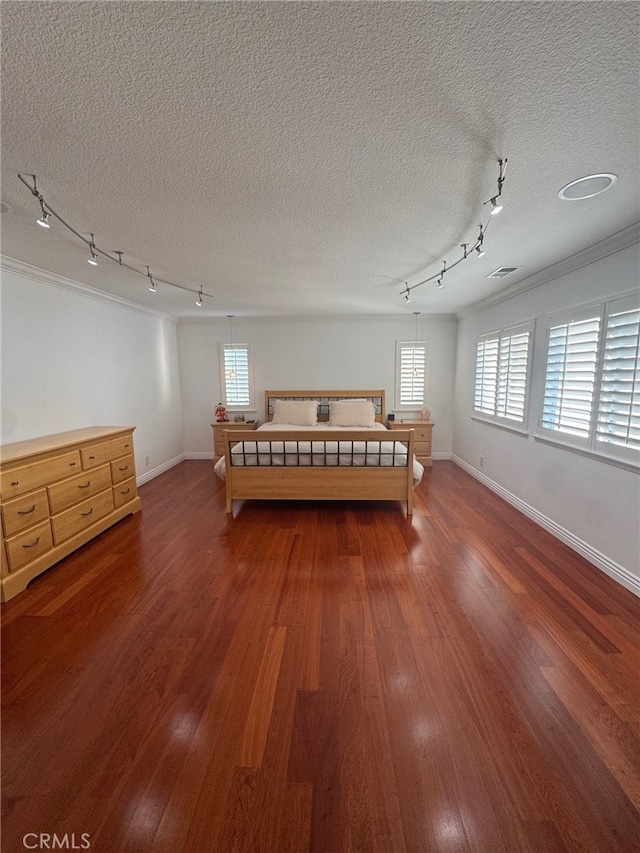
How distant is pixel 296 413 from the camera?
518 centimetres

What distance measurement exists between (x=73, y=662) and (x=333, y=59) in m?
2.92

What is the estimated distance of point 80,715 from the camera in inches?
→ 54.9

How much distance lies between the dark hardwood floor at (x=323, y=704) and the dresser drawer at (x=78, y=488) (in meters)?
0.49

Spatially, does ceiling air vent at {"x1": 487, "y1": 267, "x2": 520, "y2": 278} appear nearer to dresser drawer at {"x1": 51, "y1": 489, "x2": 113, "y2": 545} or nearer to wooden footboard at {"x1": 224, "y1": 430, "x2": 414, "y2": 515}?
wooden footboard at {"x1": 224, "y1": 430, "x2": 414, "y2": 515}

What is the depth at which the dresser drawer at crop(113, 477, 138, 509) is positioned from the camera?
10.6ft

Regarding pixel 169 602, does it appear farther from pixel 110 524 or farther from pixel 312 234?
pixel 312 234

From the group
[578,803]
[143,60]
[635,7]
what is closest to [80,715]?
[578,803]

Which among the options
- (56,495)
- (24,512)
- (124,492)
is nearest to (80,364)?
(124,492)

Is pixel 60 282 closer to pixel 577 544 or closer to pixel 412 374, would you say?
pixel 412 374

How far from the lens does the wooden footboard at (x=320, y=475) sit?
3.39 meters

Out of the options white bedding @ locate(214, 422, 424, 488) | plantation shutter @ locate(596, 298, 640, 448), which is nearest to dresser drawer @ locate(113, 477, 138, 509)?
white bedding @ locate(214, 422, 424, 488)

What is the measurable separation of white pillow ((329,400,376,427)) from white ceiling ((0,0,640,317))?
111 inches

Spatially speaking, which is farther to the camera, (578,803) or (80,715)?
(80,715)

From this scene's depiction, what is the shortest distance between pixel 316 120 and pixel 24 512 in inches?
119
